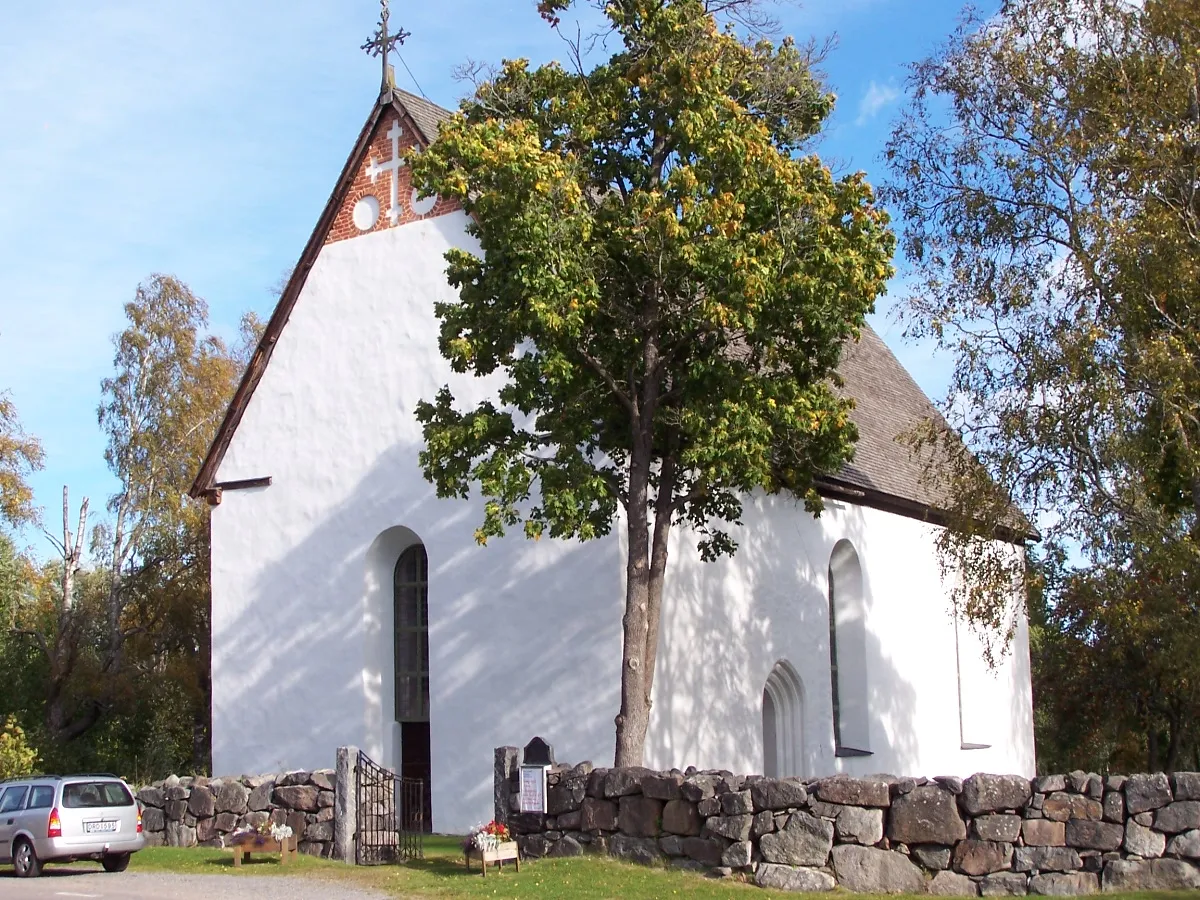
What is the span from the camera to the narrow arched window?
910 inches

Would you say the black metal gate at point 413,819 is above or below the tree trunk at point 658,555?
below

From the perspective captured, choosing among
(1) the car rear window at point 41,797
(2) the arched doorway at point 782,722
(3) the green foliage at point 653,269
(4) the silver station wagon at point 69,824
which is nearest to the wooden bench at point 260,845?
(4) the silver station wagon at point 69,824

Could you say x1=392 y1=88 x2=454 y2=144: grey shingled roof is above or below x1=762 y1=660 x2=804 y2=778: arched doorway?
above

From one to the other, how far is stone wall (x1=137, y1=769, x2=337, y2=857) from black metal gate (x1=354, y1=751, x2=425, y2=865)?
19.3 inches

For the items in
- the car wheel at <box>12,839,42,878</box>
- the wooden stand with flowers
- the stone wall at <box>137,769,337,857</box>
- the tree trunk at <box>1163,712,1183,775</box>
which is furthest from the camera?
the tree trunk at <box>1163,712,1183,775</box>

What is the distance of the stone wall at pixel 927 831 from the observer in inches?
559

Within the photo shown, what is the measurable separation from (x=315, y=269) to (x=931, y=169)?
1140 cm

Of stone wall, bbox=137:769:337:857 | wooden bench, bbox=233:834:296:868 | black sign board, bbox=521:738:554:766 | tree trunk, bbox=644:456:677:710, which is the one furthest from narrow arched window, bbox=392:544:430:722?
black sign board, bbox=521:738:554:766

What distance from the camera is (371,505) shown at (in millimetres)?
23312

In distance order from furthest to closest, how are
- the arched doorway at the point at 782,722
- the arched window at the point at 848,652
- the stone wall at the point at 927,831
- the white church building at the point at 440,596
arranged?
1. the arched window at the point at 848,652
2. the arched doorway at the point at 782,722
3. the white church building at the point at 440,596
4. the stone wall at the point at 927,831

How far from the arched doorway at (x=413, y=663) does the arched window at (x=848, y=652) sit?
726cm

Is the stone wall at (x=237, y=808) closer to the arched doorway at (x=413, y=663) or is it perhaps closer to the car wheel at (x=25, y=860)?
the car wheel at (x=25, y=860)

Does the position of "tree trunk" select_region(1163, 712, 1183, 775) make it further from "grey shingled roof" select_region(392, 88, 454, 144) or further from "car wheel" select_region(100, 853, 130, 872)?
"car wheel" select_region(100, 853, 130, 872)

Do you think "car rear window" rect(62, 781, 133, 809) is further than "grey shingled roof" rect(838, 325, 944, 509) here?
No
